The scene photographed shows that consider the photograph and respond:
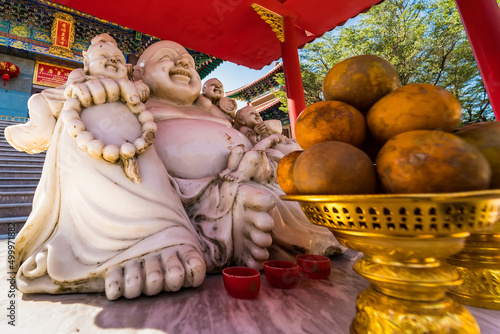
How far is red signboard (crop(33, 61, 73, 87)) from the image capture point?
683 cm

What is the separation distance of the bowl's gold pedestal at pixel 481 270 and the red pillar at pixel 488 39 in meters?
2.76

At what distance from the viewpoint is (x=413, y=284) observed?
385mm

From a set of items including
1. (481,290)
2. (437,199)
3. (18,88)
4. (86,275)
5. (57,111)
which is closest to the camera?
(437,199)

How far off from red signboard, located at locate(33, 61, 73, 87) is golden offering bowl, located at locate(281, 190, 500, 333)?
343 inches

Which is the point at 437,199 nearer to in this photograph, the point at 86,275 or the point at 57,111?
the point at 86,275

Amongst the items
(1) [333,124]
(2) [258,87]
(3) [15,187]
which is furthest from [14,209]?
(2) [258,87]

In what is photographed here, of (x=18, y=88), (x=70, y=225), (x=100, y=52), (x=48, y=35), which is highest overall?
(x=48, y=35)

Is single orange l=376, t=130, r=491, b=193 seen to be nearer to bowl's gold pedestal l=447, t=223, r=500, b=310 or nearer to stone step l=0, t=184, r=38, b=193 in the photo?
bowl's gold pedestal l=447, t=223, r=500, b=310

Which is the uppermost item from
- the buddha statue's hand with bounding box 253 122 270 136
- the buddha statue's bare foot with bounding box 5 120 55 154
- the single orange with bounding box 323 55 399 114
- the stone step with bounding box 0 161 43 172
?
the stone step with bounding box 0 161 43 172

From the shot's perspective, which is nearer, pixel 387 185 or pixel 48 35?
pixel 387 185

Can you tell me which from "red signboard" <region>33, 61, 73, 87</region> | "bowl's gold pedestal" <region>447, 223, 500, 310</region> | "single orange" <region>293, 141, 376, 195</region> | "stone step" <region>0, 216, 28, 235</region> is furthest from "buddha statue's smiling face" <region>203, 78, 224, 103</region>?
"red signboard" <region>33, 61, 73, 87</region>

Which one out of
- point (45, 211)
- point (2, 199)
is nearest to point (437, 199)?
point (45, 211)

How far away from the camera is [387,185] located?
1.26 ft

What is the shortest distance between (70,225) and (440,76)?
8.02m
